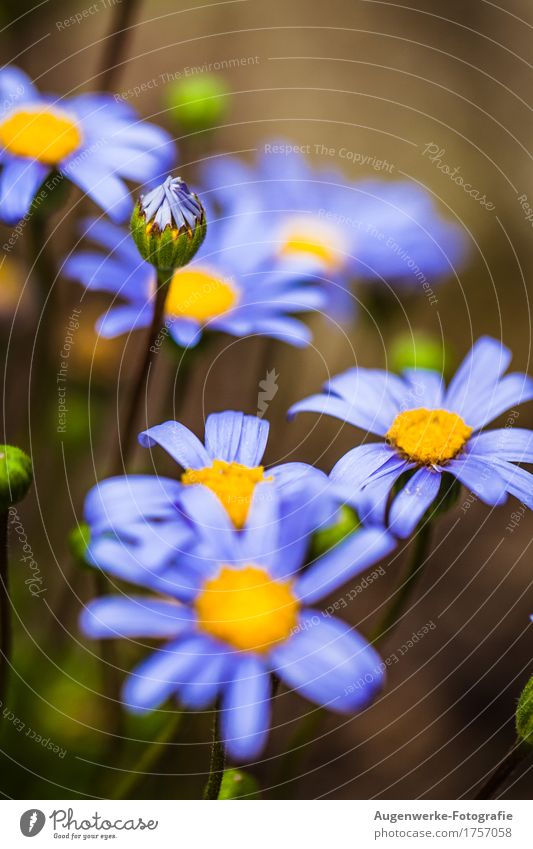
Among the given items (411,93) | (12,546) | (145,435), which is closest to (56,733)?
(12,546)

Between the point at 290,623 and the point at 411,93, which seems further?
the point at 411,93

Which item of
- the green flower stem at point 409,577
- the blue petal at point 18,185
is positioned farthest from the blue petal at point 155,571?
the blue petal at point 18,185

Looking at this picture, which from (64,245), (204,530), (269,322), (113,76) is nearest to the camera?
(204,530)

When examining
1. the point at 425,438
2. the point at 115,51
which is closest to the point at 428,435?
the point at 425,438

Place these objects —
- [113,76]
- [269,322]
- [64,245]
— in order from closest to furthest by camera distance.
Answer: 1. [269,322]
2. [113,76]
3. [64,245]

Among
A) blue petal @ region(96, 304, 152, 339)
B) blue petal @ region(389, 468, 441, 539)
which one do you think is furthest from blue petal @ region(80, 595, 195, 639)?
blue petal @ region(96, 304, 152, 339)

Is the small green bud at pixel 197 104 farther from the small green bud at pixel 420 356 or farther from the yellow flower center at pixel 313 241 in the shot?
the small green bud at pixel 420 356

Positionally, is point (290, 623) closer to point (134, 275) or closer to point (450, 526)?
point (134, 275)

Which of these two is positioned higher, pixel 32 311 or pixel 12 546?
pixel 32 311
